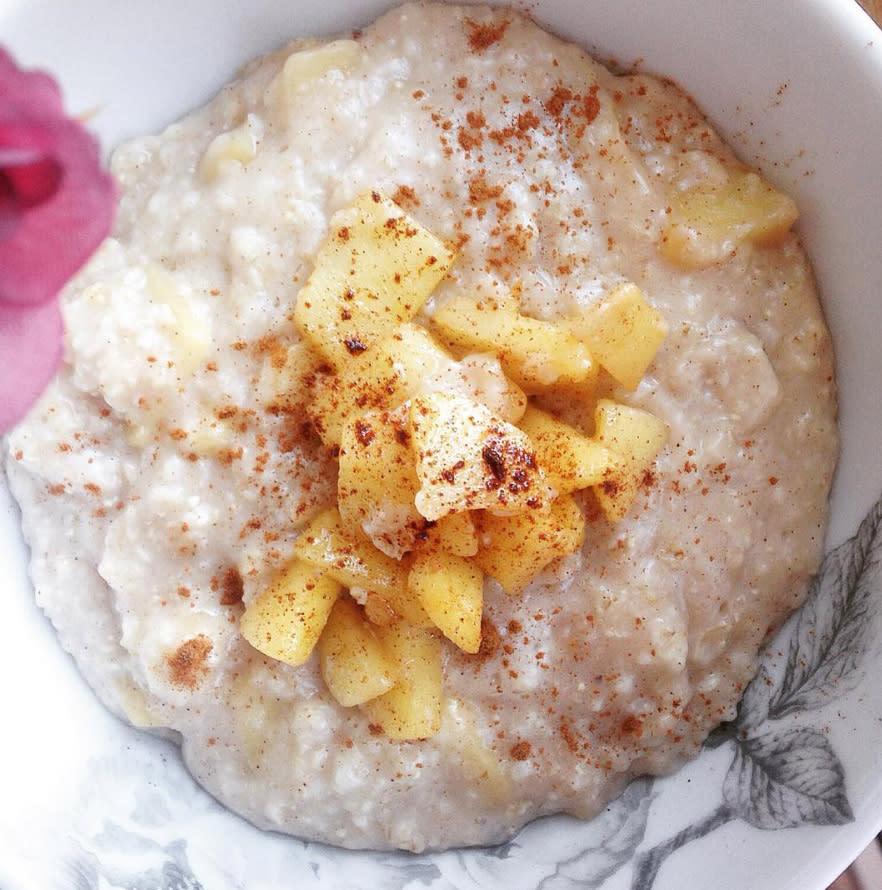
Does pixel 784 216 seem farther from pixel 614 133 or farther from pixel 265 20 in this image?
pixel 265 20

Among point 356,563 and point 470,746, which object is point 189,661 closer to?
point 356,563

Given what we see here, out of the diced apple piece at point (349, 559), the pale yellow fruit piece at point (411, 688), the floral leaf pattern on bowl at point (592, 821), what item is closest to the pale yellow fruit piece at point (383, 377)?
the diced apple piece at point (349, 559)

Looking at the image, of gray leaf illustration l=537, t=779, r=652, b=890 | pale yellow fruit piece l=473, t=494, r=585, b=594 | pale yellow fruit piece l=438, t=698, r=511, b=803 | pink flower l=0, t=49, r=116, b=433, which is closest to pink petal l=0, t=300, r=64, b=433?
pink flower l=0, t=49, r=116, b=433

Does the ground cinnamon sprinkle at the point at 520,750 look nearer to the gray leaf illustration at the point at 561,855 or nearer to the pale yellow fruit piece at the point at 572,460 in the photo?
the gray leaf illustration at the point at 561,855

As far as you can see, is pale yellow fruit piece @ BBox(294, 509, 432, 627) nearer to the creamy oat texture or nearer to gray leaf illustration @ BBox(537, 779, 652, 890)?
the creamy oat texture

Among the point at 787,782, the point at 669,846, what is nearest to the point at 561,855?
the point at 669,846

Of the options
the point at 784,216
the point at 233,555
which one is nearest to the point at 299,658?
the point at 233,555
